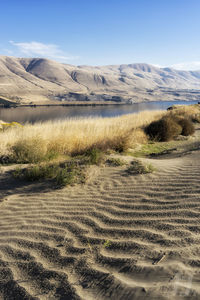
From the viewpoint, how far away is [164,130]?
482 inches

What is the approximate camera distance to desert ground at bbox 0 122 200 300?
7.06 ft

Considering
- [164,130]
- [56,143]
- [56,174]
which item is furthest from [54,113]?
[56,174]

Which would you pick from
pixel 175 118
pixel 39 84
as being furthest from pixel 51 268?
pixel 39 84

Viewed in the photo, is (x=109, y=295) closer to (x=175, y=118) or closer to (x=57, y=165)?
(x=57, y=165)

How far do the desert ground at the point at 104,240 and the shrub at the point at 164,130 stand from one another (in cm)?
749

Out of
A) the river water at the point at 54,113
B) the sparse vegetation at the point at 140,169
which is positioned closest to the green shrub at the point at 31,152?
the sparse vegetation at the point at 140,169

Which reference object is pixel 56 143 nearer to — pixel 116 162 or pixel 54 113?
pixel 116 162

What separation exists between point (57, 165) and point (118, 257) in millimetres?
3625

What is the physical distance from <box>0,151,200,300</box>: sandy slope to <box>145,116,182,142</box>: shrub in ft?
25.3

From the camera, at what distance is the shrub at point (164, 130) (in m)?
12.2

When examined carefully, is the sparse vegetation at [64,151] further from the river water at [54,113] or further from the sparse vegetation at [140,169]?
the river water at [54,113]

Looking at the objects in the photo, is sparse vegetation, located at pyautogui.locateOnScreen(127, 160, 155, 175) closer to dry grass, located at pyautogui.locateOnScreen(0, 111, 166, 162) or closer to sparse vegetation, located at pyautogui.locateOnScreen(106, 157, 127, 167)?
sparse vegetation, located at pyautogui.locateOnScreen(106, 157, 127, 167)

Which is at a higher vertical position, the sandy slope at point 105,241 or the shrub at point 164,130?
the shrub at point 164,130

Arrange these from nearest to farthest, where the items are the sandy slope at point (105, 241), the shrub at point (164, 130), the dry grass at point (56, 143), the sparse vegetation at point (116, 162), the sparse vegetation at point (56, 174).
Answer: the sandy slope at point (105, 241), the sparse vegetation at point (56, 174), the sparse vegetation at point (116, 162), the dry grass at point (56, 143), the shrub at point (164, 130)
